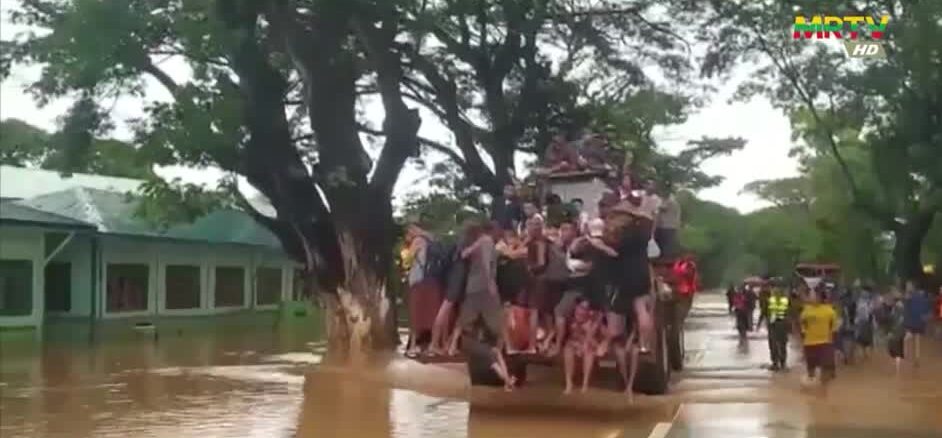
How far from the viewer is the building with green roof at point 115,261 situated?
109 feet

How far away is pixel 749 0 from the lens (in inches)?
1156

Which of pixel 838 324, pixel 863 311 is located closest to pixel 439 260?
pixel 838 324

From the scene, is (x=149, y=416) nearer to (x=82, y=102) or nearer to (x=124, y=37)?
(x=124, y=37)

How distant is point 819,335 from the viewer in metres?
17.6

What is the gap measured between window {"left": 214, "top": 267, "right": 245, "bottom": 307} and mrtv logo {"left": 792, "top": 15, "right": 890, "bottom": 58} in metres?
22.7

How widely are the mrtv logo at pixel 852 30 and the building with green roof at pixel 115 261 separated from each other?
1441 centimetres

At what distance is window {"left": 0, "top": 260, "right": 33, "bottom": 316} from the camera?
32.9 metres

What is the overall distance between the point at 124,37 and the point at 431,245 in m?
8.51

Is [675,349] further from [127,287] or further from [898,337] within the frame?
[127,287]

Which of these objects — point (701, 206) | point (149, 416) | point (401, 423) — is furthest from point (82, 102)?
point (701, 206)

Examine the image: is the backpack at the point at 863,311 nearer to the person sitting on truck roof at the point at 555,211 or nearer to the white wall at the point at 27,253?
the person sitting on truck roof at the point at 555,211

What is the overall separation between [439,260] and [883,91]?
46.9ft

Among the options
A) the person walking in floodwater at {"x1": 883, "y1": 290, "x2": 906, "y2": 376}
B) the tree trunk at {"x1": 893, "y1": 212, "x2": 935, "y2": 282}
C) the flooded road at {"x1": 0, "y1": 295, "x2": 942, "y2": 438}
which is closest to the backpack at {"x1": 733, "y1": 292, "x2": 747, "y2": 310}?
the tree trunk at {"x1": 893, "y1": 212, "x2": 935, "y2": 282}

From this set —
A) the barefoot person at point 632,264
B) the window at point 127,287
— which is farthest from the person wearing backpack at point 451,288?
the window at point 127,287
